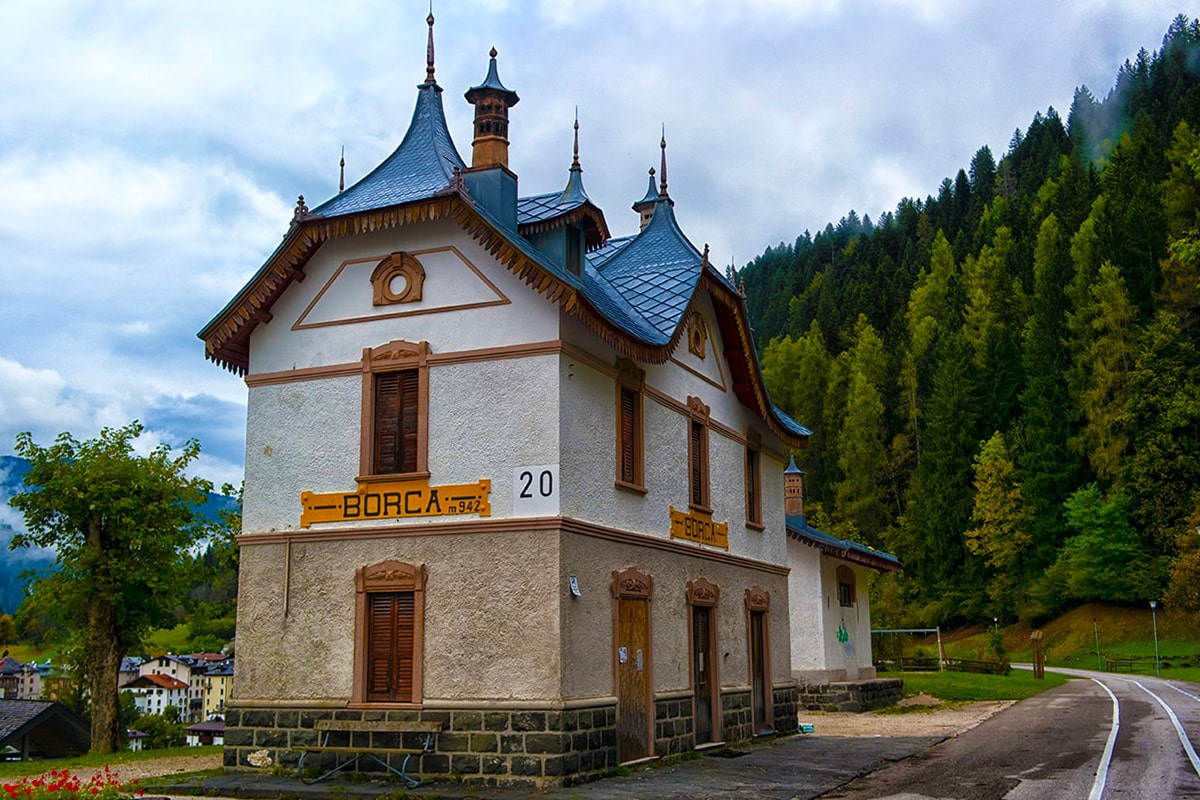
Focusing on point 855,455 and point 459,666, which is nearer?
point 459,666

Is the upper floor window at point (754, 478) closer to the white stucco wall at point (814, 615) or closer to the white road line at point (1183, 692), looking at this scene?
the white stucco wall at point (814, 615)

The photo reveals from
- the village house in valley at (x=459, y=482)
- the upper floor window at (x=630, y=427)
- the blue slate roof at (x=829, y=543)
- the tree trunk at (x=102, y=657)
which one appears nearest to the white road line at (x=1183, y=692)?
the blue slate roof at (x=829, y=543)

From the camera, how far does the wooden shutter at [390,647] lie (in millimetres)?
15234

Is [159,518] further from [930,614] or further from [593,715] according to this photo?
[930,614]

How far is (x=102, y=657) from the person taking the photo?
23406 mm

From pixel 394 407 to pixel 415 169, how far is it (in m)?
3.70

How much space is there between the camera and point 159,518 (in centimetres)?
2341

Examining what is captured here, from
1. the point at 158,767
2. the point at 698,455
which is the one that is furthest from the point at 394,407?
the point at 158,767

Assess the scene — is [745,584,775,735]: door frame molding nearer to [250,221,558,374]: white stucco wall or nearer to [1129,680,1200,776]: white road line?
[1129,680,1200,776]: white road line

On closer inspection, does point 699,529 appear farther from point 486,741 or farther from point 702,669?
point 486,741

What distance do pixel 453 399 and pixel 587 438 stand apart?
187cm

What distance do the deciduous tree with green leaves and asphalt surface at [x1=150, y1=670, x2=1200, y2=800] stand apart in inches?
350

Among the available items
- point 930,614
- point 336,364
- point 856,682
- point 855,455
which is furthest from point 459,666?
point 855,455

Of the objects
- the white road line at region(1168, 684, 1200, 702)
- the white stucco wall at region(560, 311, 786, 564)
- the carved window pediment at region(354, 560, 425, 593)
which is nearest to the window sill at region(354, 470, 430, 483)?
the carved window pediment at region(354, 560, 425, 593)
